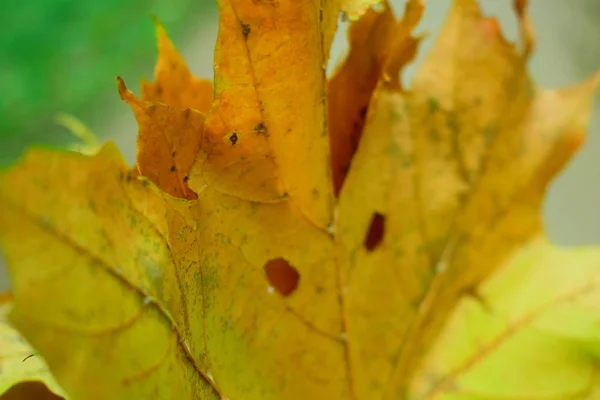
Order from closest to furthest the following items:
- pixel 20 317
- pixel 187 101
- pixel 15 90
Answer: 1. pixel 20 317
2. pixel 187 101
3. pixel 15 90

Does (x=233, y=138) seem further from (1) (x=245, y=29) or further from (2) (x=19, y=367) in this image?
(2) (x=19, y=367)

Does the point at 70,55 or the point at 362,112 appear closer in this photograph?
the point at 362,112

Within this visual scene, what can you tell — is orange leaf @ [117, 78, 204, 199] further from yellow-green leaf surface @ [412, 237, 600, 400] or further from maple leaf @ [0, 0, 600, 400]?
yellow-green leaf surface @ [412, 237, 600, 400]

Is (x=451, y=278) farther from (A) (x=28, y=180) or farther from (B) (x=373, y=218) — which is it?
(A) (x=28, y=180)

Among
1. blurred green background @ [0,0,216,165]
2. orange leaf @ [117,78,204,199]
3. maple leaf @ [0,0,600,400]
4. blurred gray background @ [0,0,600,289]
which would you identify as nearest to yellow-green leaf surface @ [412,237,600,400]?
maple leaf @ [0,0,600,400]

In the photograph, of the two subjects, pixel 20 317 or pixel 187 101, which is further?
pixel 187 101

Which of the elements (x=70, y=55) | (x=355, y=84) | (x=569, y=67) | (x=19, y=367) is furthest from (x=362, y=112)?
(x=70, y=55)

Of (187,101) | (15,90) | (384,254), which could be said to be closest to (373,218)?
(384,254)
